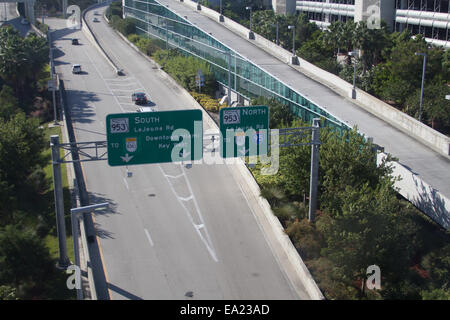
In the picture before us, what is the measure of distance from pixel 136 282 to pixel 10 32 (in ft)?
152

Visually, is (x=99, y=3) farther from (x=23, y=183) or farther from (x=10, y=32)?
(x=23, y=183)

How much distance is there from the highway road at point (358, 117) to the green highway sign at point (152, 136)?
1445cm

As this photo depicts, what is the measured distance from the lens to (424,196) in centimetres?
2892

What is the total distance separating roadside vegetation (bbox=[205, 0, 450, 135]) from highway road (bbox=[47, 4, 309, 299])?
17.2 m

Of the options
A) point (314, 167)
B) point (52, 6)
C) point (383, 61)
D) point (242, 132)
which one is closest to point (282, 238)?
point (314, 167)

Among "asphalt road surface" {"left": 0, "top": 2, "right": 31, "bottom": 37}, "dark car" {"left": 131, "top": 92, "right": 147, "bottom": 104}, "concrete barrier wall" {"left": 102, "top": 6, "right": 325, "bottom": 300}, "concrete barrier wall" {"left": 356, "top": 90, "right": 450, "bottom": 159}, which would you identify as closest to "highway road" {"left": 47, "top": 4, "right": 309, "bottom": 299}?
"concrete barrier wall" {"left": 102, "top": 6, "right": 325, "bottom": 300}

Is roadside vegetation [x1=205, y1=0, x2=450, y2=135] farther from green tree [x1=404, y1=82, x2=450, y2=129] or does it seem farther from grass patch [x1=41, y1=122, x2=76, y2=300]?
grass patch [x1=41, y1=122, x2=76, y2=300]

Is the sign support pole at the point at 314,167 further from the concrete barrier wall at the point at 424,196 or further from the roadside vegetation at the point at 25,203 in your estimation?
the roadside vegetation at the point at 25,203

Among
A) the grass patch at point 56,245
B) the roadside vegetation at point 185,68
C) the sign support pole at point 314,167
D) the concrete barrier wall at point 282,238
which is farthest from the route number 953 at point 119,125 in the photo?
the roadside vegetation at point 185,68

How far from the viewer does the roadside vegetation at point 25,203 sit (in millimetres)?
22484

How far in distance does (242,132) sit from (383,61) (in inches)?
1599

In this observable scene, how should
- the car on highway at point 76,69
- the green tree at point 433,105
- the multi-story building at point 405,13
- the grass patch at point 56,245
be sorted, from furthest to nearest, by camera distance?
the car on highway at point 76,69
the multi-story building at point 405,13
the green tree at point 433,105
the grass patch at point 56,245

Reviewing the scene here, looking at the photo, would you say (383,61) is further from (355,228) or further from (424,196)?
(355,228)

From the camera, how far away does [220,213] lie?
29922 mm
